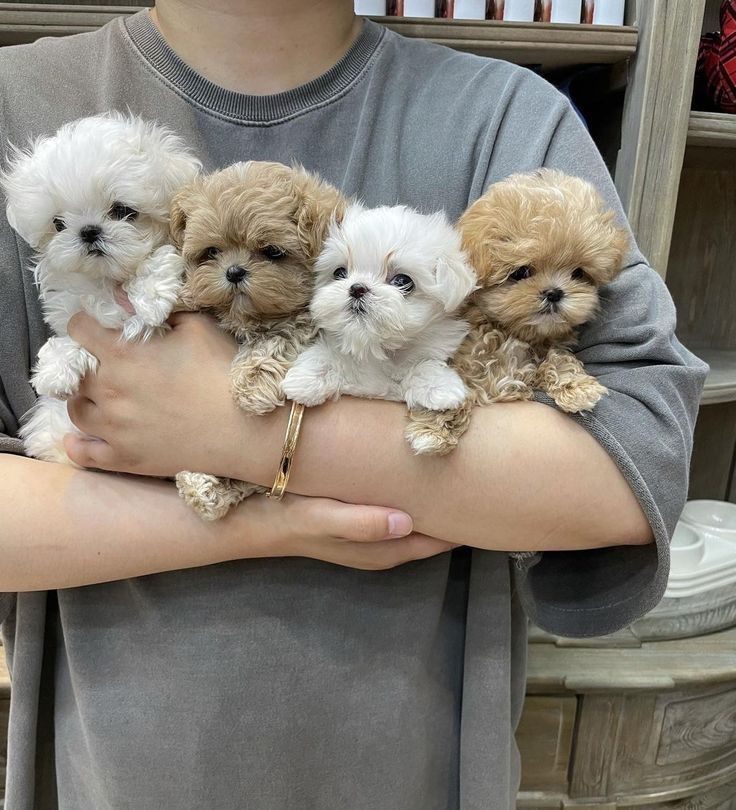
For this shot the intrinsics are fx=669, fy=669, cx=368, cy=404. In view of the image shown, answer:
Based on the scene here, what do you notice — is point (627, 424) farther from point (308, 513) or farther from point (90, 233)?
point (90, 233)

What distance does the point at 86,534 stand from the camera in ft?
2.52

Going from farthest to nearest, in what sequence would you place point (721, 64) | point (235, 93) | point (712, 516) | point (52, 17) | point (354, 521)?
1. point (712, 516)
2. point (721, 64)
3. point (52, 17)
4. point (235, 93)
5. point (354, 521)

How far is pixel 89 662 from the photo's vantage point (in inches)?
33.6

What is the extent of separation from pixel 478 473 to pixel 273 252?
1.15 ft

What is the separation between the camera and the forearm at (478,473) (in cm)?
74

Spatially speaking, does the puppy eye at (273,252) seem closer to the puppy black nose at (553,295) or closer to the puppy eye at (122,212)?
the puppy eye at (122,212)

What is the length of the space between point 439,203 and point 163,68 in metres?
0.42

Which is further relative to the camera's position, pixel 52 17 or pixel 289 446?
pixel 52 17

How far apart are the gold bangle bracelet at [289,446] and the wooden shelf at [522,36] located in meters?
0.92

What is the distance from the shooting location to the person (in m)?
0.75

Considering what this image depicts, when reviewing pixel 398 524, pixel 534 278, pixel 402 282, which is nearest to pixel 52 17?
pixel 402 282

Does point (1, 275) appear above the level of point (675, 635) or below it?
above

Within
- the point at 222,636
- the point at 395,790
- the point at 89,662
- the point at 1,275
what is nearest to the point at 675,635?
the point at 395,790

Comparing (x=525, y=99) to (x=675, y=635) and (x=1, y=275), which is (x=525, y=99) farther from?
(x=675, y=635)
